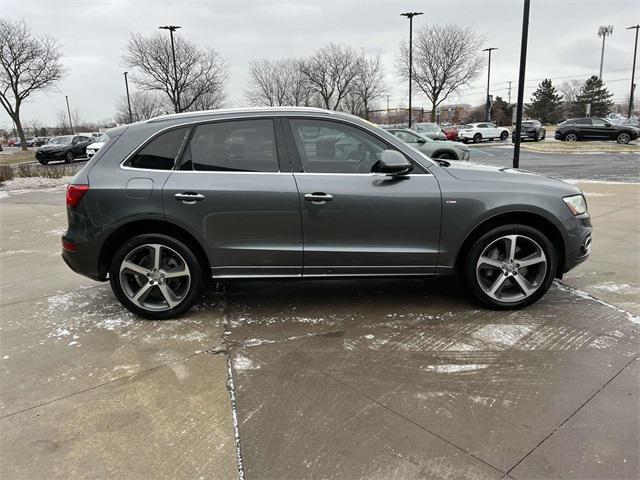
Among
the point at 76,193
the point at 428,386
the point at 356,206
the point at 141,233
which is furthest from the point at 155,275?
the point at 428,386

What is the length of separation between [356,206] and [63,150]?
88.0 feet

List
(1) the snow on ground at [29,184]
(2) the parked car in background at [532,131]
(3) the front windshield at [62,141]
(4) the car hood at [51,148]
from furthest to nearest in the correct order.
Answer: (2) the parked car in background at [532,131]
(3) the front windshield at [62,141]
(4) the car hood at [51,148]
(1) the snow on ground at [29,184]

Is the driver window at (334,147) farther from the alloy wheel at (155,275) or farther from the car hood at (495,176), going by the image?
the alloy wheel at (155,275)

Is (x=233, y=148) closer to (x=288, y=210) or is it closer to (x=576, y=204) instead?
(x=288, y=210)

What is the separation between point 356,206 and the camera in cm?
389

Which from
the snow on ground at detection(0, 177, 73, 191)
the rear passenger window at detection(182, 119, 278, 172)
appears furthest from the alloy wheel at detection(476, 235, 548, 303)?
the snow on ground at detection(0, 177, 73, 191)

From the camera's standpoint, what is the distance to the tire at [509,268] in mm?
4031

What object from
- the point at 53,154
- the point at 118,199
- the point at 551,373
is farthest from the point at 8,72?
the point at 551,373

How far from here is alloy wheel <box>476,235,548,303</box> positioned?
4070 millimetres

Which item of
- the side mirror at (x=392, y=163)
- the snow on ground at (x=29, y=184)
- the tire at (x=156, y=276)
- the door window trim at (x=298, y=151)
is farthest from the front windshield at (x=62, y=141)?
the side mirror at (x=392, y=163)

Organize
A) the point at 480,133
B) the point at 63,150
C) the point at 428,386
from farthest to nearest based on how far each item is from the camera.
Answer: the point at 480,133, the point at 63,150, the point at 428,386

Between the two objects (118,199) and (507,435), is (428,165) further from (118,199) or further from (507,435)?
(118,199)

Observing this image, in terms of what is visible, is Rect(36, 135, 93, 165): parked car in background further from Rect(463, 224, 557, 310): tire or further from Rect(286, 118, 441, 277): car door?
Rect(463, 224, 557, 310): tire

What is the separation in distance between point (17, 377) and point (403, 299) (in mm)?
3108
